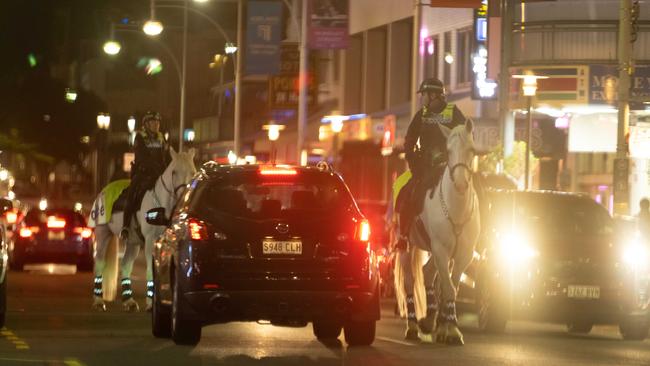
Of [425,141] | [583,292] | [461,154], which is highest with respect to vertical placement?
[425,141]

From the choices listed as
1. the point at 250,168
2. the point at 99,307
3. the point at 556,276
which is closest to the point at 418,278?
the point at 556,276

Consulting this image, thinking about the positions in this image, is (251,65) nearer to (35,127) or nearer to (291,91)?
(291,91)

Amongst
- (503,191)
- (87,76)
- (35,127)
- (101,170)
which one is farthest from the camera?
(87,76)

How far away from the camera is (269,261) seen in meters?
15.1

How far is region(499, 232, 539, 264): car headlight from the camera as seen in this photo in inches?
753

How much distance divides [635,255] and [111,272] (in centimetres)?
674

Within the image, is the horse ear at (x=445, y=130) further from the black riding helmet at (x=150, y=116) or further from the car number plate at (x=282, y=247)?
the black riding helmet at (x=150, y=116)

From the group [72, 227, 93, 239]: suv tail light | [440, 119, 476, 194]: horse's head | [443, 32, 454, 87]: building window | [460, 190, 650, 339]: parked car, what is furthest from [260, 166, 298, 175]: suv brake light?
[443, 32, 454, 87]: building window

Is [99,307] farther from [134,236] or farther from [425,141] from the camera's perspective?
[425,141]

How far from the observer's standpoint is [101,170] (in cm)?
10600

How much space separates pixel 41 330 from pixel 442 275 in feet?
13.7

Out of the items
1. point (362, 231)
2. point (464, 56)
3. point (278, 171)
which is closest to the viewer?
point (362, 231)

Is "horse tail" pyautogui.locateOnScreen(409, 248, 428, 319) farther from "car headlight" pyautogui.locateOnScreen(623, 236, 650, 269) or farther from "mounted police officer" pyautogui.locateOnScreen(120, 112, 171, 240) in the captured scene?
"mounted police officer" pyautogui.locateOnScreen(120, 112, 171, 240)

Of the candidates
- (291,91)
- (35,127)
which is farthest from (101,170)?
(291,91)
